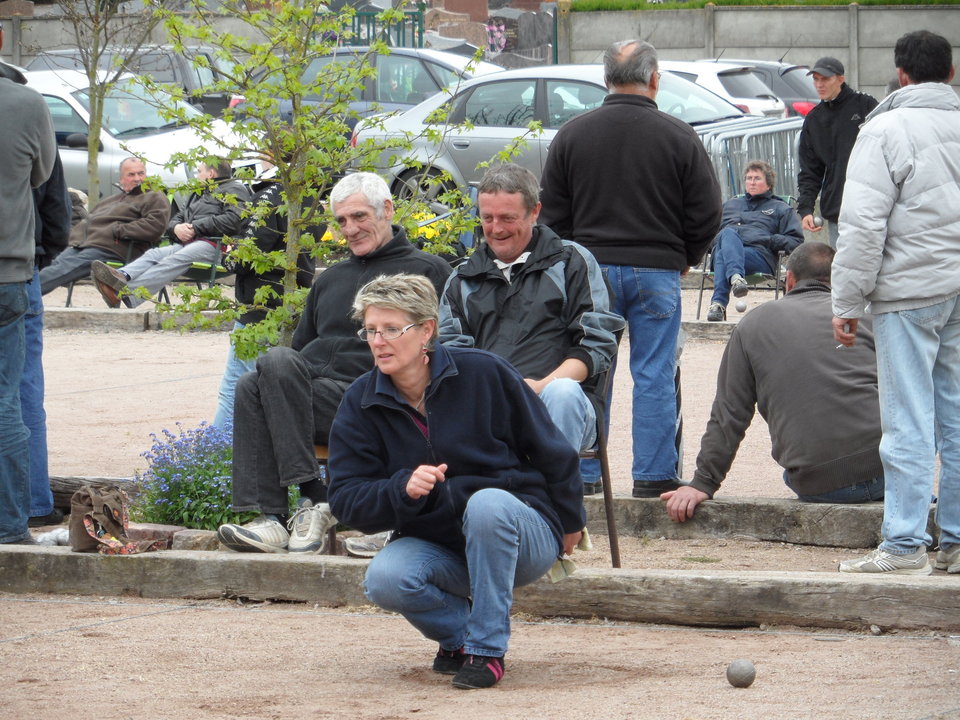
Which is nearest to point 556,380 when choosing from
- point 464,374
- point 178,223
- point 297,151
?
point 464,374

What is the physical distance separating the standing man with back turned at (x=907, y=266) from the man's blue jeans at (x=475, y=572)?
4.86 feet

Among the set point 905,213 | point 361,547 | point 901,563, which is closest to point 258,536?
point 361,547

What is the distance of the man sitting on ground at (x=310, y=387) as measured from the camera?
6.06 meters

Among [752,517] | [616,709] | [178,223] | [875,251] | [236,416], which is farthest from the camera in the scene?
[178,223]

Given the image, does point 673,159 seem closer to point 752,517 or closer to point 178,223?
point 752,517

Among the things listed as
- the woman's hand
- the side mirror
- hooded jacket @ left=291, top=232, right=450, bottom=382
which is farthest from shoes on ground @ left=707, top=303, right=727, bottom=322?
the woman's hand

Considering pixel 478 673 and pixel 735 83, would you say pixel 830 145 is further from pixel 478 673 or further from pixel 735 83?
pixel 735 83

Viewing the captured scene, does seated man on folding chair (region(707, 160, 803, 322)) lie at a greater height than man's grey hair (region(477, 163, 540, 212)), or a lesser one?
lesser

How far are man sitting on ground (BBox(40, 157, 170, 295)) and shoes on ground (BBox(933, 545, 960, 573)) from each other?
9.27m

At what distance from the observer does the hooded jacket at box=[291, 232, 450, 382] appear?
6.34 m

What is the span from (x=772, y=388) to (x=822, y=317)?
0.35 metres

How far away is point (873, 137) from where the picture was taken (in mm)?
5496

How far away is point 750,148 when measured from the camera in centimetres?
1465

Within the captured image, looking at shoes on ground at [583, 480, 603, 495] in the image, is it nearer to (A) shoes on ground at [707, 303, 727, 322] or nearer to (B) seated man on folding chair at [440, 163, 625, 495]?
(B) seated man on folding chair at [440, 163, 625, 495]
